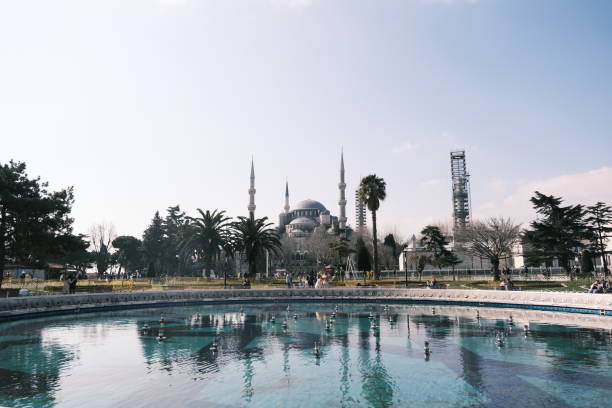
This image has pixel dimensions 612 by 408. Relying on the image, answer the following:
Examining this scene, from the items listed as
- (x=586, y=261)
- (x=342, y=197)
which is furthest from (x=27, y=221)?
(x=342, y=197)

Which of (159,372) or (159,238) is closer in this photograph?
(159,372)

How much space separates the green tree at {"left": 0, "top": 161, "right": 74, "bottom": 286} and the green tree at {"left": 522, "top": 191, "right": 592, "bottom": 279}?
44.9 metres

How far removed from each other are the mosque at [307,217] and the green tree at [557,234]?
187 ft

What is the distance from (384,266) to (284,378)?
77457mm

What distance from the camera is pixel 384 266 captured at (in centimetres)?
8756

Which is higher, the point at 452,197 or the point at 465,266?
the point at 452,197

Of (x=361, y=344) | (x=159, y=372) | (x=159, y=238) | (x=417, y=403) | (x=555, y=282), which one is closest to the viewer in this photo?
(x=417, y=403)

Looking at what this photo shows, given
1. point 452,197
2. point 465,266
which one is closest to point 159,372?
point 465,266

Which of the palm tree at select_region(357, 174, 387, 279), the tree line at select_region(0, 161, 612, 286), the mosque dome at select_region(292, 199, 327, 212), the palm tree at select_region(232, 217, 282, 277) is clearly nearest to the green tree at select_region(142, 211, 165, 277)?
the tree line at select_region(0, 161, 612, 286)

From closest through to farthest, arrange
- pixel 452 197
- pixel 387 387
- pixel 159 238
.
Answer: pixel 387 387 → pixel 159 238 → pixel 452 197

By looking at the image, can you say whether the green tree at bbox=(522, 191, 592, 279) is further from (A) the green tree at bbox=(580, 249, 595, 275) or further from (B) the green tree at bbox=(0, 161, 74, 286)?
(B) the green tree at bbox=(0, 161, 74, 286)

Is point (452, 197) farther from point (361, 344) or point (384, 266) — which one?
point (361, 344)

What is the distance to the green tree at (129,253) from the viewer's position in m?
84.2

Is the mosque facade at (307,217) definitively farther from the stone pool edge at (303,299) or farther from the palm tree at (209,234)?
the stone pool edge at (303,299)
